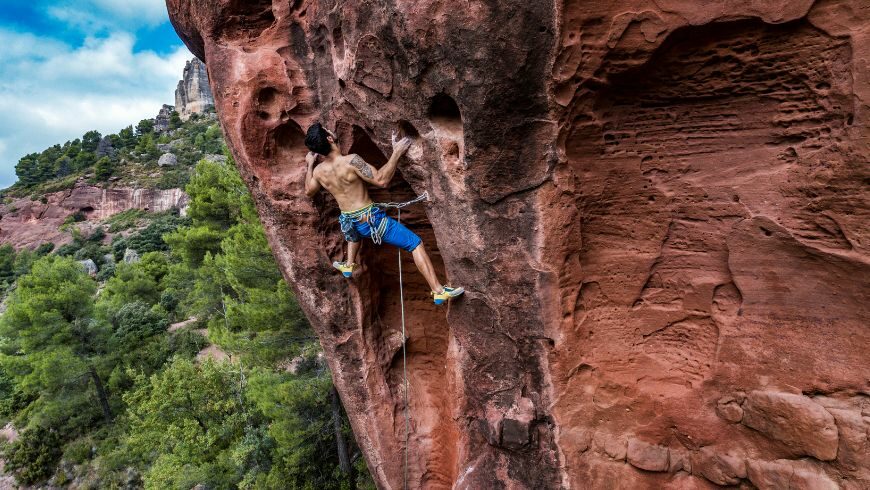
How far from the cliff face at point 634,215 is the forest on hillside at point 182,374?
639 centimetres

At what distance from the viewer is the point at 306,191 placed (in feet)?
16.0

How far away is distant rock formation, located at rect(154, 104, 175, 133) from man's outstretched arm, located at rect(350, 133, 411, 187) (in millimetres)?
77396

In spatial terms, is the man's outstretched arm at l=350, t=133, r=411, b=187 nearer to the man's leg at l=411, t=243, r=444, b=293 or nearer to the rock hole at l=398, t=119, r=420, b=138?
the rock hole at l=398, t=119, r=420, b=138

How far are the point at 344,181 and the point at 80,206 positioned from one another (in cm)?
5577

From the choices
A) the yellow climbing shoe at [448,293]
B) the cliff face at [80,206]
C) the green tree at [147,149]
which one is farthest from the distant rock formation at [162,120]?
the yellow climbing shoe at [448,293]

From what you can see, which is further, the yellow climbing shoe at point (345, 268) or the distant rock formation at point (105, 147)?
the distant rock formation at point (105, 147)

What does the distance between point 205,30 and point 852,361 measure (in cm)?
677

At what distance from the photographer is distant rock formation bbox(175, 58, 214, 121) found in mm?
73500

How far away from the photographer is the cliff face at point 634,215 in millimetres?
2951

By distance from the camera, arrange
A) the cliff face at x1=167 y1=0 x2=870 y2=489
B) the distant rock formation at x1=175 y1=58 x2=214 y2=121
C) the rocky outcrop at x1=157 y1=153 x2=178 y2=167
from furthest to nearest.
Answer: the distant rock formation at x1=175 y1=58 x2=214 y2=121
the rocky outcrop at x1=157 y1=153 x2=178 y2=167
the cliff face at x1=167 y1=0 x2=870 y2=489

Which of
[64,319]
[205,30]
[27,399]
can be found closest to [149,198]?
[27,399]

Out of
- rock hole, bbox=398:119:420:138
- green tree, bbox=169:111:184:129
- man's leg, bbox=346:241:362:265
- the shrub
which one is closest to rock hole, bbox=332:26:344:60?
rock hole, bbox=398:119:420:138

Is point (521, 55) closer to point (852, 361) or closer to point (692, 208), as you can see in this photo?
point (692, 208)

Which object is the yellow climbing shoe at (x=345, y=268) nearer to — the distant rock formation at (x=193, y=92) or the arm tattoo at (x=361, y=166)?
the arm tattoo at (x=361, y=166)
